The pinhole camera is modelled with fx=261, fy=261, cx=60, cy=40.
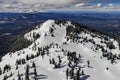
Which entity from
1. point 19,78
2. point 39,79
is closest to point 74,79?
point 39,79

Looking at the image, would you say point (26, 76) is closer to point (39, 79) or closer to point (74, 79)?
point (39, 79)

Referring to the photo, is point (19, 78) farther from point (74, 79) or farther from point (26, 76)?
point (74, 79)

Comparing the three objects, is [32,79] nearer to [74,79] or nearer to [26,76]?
[26,76]

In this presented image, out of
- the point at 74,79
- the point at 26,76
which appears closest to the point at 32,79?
the point at 26,76

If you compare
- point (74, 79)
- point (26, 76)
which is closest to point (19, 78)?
point (26, 76)

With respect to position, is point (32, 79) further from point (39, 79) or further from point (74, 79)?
point (74, 79)

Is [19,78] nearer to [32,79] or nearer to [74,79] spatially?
[32,79]
